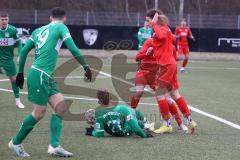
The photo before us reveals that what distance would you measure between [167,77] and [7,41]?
4.55 meters

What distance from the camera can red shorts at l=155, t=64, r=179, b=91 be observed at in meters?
9.94

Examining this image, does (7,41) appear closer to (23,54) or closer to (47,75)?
(23,54)

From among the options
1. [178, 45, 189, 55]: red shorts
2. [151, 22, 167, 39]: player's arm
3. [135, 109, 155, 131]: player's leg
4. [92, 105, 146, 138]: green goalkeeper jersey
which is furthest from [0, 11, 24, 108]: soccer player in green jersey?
[178, 45, 189, 55]: red shorts

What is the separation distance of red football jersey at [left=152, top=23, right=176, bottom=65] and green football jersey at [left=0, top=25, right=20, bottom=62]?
4.11m

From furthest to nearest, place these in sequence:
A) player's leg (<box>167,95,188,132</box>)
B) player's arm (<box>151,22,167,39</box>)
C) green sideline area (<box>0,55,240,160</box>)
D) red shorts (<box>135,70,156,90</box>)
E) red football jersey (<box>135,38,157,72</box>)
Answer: red shorts (<box>135,70,156,90</box>)
red football jersey (<box>135,38,157,72</box>)
player's leg (<box>167,95,188,132</box>)
player's arm (<box>151,22,167,39</box>)
green sideline area (<box>0,55,240,160</box>)

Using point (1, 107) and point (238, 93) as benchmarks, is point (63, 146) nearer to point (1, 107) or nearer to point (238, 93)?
point (1, 107)

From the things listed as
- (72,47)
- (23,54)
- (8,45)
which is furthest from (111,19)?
(72,47)

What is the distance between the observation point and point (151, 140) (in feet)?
30.7

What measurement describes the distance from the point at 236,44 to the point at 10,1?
89.0ft

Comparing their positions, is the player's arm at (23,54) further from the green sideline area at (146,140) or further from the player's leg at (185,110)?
the player's leg at (185,110)

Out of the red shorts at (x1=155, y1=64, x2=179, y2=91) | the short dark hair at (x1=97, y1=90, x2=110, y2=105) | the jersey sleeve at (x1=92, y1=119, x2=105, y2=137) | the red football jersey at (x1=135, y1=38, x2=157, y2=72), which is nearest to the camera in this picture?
the short dark hair at (x1=97, y1=90, x2=110, y2=105)

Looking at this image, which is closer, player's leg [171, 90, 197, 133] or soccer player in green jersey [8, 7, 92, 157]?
soccer player in green jersey [8, 7, 92, 157]

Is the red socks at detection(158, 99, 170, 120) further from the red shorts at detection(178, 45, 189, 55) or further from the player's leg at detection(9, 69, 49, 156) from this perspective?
the red shorts at detection(178, 45, 189, 55)

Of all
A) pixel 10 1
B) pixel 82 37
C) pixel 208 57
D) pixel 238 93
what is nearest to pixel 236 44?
pixel 208 57
